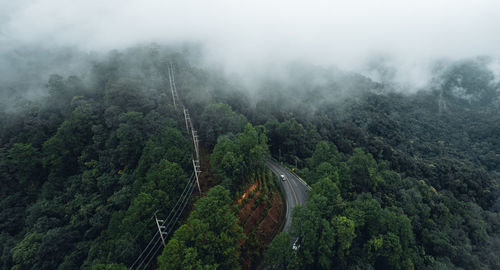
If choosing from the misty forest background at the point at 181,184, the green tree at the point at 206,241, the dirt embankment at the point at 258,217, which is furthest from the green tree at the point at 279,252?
the dirt embankment at the point at 258,217

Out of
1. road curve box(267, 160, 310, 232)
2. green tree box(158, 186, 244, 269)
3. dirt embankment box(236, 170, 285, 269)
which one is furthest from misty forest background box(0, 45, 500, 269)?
road curve box(267, 160, 310, 232)

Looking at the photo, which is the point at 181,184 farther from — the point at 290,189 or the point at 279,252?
the point at 290,189

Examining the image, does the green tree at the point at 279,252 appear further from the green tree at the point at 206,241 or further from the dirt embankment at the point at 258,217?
the dirt embankment at the point at 258,217

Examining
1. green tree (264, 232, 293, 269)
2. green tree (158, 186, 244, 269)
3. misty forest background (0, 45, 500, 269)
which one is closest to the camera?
green tree (158, 186, 244, 269)

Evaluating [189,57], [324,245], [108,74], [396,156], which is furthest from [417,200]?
[189,57]

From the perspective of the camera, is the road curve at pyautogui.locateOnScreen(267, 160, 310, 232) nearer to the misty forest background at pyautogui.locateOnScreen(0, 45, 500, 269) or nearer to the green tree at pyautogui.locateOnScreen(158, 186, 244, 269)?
the misty forest background at pyautogui.locateOnScreen(0, 45, 500, 269)
